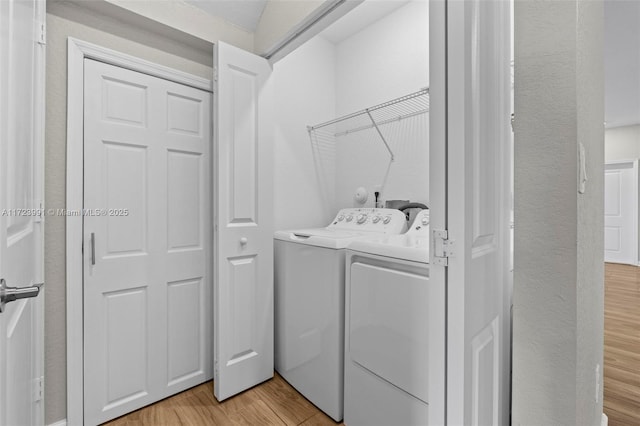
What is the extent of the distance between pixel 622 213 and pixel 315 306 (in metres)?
7.30

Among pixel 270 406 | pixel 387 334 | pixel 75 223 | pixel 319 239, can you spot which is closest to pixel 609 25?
pixel 319 239

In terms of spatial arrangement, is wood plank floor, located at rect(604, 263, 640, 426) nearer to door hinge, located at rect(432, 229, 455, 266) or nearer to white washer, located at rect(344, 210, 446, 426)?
white washer, located at rect(344, 210, 446, 426)

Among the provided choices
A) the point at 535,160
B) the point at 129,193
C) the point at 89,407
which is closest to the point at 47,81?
the point at 129,193

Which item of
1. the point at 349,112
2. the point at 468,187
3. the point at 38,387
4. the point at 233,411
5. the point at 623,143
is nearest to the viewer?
the point at 468,187

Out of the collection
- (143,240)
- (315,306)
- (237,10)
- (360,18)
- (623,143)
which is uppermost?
(360,18)

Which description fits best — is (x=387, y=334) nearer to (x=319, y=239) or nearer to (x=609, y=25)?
(x=319, y=239)

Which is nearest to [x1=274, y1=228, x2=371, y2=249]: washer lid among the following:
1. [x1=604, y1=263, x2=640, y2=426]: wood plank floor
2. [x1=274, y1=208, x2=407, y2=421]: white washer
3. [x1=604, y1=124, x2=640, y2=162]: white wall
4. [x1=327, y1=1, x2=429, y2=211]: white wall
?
[x1=274, y1=208, x2=407, y2=421]: white washer

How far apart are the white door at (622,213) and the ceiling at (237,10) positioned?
23.1ft

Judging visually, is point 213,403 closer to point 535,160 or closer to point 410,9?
point 535,160

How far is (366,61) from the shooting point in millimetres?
2555

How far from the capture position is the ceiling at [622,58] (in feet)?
7.84

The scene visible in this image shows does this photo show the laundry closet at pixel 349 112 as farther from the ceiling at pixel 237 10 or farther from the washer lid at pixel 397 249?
the washer lid at pixel 397 249

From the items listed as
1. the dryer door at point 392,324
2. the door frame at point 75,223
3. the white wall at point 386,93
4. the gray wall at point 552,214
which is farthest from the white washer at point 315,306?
the door frame at point 75,223

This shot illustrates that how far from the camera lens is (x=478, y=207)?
0.97m
